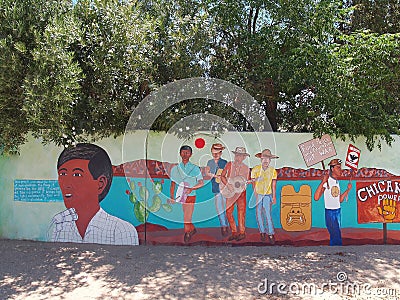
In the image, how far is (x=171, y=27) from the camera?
728 cm

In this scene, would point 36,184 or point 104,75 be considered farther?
point 36,184

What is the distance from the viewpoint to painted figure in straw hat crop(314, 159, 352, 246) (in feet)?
25.1

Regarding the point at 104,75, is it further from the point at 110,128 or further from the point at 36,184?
the point at 36,184

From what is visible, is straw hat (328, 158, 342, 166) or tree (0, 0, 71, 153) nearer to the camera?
tree (0, 0, 71, 153)

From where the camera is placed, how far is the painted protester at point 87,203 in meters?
7.46

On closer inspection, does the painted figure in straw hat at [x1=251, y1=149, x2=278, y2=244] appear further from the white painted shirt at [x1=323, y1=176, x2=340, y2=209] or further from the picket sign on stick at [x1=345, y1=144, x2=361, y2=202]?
A: the picket sign on stick at [x1=345, y1=144, x2=361, y2=202]

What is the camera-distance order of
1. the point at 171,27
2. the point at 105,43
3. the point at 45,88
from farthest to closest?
the point at 171,27 → the point at 105,43 → the point at 45,88

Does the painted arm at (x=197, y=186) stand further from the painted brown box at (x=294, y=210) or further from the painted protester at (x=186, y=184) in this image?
the painted brown box at (x=294, y=210)

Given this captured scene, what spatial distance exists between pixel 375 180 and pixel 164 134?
3885mm

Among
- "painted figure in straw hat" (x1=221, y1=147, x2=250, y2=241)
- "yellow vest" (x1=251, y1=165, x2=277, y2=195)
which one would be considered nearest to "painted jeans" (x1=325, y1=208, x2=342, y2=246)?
"yellow vest" (x1=251, y1=165, x2=277, y2=195)

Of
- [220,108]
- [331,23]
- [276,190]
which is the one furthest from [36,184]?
[331,23]

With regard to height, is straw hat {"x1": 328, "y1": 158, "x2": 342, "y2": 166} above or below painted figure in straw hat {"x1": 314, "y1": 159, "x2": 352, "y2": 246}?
above

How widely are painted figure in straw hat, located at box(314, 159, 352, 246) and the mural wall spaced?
0.02 metres

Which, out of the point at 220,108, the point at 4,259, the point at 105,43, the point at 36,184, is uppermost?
the point at 105,43
